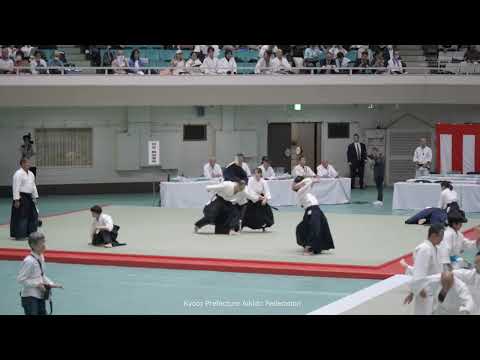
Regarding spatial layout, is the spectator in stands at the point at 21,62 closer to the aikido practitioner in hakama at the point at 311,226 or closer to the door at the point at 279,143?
the door at the point at 279,143

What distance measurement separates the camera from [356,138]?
2670 centimetres

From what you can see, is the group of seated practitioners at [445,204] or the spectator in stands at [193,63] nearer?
the group of seated practitioners at [445,204]

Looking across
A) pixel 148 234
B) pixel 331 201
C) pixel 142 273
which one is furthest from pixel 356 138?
pixel 142 273

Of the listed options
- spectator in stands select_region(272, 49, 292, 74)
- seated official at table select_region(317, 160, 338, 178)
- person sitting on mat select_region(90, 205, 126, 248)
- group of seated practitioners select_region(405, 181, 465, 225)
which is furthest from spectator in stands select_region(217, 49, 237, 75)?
person sitting on mat select_region(90, 205, 126, 248)

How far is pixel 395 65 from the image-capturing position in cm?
2600

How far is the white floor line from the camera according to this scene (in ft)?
29.2

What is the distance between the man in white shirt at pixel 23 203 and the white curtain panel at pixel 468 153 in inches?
473

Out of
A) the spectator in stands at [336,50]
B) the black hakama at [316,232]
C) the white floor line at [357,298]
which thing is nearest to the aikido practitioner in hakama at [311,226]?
the black hakama at [316,232]

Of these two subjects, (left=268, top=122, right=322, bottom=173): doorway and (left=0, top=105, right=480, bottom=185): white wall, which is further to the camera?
(left=268, top=122, right=322, bottom=173): doorway

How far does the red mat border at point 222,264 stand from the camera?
44.1 feet

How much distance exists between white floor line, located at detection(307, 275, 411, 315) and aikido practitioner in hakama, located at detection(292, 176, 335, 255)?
3488 mm

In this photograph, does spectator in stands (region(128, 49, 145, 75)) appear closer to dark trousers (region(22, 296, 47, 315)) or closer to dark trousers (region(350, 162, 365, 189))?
dark trousers (region(350, 162, 365, 189))

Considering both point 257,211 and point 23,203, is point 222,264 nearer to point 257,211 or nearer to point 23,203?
point 257,211

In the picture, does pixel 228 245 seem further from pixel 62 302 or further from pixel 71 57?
pixel 71 57
